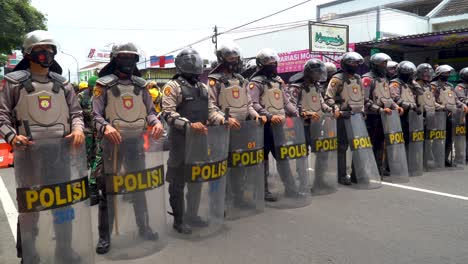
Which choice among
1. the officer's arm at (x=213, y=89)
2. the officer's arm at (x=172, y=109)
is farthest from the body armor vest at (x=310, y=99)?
the officer's arm at (x=172, y=109)

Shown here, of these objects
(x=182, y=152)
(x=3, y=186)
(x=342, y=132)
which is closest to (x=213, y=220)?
(x=182, y=152)

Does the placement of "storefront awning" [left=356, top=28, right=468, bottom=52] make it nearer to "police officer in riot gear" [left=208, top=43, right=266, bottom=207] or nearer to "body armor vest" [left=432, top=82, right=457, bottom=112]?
"body armor vest" [left=432, top=82, right=457, bottom=112]

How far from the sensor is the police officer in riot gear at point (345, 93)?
6.29m

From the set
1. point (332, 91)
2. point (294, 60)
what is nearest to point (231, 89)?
point (332, 91)

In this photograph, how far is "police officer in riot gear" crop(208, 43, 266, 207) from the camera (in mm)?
4883

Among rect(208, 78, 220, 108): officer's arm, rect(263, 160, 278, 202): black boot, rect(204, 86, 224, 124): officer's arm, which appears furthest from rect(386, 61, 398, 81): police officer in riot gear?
rect(204, 86, 224, 124): officer's arm

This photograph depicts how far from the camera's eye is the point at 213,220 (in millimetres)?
4352

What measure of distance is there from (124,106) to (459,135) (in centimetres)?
671

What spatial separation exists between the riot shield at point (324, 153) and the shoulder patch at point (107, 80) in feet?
9.97

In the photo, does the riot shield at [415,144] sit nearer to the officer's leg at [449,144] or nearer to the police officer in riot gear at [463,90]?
the officer's leg at [449,144]

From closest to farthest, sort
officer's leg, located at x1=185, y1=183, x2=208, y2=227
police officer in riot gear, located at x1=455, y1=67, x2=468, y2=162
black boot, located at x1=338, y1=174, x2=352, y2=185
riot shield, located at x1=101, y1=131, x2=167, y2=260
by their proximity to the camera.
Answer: riot shield, located at x1=101, y1=131, x2=167, y2=260 → officer's leg, located at x1=185, y1=183, x2=208, y2=227 → black boot, located at x1=338, y1=174, x2=352, y2=185 → police officer in riot gear, located at x1=455, y1=67, x2=468, y2=162

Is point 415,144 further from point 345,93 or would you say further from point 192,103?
point 192,103

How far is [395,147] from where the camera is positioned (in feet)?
21.7

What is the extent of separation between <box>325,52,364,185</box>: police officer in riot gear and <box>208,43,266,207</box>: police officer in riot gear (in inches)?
70.8
